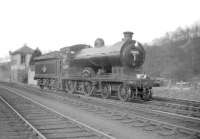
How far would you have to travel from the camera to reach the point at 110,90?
15.6m

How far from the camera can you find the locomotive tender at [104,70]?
14504 mm

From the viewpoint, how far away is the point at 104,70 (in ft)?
55.7

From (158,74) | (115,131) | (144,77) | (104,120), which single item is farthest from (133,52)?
(158,74)

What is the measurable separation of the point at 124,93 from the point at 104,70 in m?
2.94

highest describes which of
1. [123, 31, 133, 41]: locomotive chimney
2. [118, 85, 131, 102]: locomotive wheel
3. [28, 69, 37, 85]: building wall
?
[123, 31, 133, 41]: locomotive chimney

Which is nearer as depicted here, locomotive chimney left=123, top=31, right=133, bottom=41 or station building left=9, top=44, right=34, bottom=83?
locomotive chimney left=123, top=31, right=133, bottom=41

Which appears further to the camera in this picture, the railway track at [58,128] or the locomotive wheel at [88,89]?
the locomotive wheel at [88,89]

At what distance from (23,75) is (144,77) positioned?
3813cm

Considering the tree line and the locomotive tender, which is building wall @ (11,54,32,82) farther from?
the locomotive tender

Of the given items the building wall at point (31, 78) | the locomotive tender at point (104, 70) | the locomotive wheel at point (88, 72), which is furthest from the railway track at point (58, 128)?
the building wall at point (31, 78)

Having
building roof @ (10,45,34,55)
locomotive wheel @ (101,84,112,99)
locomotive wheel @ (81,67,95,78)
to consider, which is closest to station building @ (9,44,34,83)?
building roof @ (10,45,34,55)

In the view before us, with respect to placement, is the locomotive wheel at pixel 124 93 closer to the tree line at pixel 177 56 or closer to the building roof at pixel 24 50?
the tree line at pixel 177 56

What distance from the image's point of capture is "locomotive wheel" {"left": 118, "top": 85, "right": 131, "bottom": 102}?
1417 cm

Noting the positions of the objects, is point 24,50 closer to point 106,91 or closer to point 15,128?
point 106,91
